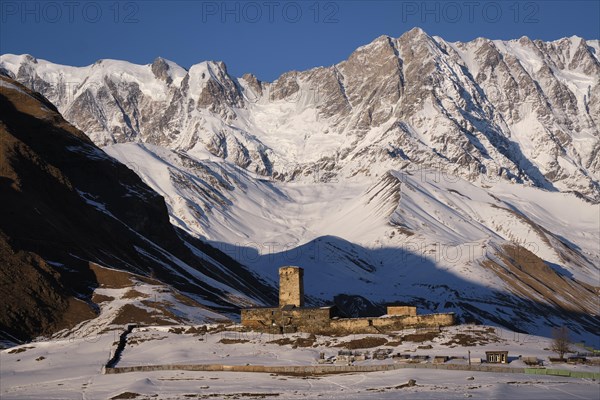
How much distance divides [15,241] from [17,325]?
22.3 m

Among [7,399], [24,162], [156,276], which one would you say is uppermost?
[24,162]

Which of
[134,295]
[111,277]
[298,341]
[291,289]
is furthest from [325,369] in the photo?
[111,277]

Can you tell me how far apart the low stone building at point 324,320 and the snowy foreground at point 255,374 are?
7.98 ft

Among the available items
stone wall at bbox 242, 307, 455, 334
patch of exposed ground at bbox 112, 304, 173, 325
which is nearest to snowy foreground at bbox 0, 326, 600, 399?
stone wall at bbox 242, 307, 455, 334

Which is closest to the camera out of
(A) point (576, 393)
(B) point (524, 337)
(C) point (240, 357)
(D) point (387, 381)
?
(A) point (576, 393)

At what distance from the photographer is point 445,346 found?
293 feet

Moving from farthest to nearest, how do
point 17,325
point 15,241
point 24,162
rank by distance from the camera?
point 24,162, point 15,241, point 17,325

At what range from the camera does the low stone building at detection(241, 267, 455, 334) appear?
97.5 metres

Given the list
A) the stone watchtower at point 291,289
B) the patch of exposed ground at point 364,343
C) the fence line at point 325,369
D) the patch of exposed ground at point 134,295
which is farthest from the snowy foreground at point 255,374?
the patch of exposed ground at point 134,295

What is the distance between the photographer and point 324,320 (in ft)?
328

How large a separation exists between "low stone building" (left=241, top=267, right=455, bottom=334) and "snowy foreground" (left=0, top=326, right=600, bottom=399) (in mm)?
2434

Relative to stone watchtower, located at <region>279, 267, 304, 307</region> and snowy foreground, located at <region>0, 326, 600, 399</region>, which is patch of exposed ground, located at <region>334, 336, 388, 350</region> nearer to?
snowy foreground, located at <region>0, 326, 600, 399</region>

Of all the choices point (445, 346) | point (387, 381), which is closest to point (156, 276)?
point (445, 346)

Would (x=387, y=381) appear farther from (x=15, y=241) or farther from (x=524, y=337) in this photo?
(x=15, y=241)
